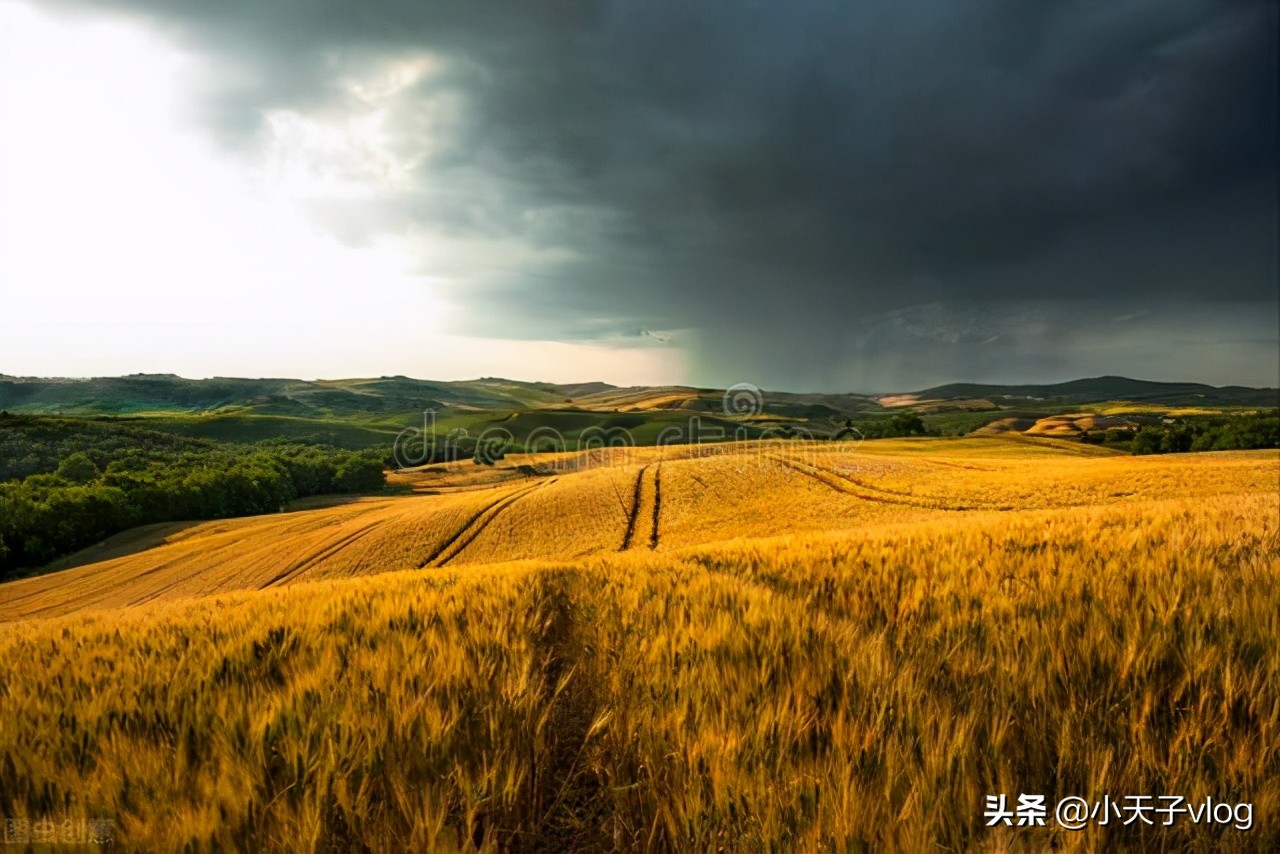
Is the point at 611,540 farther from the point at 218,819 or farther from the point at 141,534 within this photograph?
the point at 141,534

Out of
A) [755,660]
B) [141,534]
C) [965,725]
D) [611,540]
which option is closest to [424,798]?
[755,660]

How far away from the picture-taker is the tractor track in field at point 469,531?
1449 inches

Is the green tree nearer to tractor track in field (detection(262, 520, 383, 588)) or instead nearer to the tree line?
tractor track in field (detection(262, 520, 383, 588))

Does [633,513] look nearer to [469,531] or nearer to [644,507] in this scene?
[644,507]

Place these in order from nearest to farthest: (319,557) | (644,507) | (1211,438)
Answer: (319,557), (644,507), (1211,438)

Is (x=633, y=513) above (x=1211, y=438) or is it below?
below

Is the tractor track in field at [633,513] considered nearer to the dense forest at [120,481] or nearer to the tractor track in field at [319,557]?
the tractor track in field at [319,557]

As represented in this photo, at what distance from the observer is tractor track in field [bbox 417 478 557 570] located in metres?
36.8

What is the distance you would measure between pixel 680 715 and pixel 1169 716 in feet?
6.01

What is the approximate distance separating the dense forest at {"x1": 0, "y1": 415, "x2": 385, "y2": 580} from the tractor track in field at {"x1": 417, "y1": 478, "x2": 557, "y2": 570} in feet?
193

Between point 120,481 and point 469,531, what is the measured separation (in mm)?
71056

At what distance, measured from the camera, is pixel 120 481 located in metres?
73.5

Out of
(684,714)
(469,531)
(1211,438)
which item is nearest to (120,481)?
(469,531)

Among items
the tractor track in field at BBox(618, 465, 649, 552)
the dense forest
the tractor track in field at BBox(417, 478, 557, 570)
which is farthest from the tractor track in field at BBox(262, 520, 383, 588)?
the dense forest
